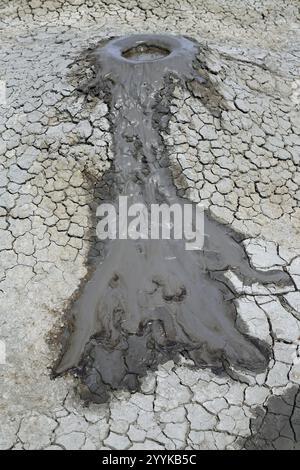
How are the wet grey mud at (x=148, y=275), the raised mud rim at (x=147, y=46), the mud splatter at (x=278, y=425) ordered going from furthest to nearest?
the raised mud rim at (x=147, y=46) < the wet grey mud at (x=148, y=275) < the mud splatter at (x=278, y=425)

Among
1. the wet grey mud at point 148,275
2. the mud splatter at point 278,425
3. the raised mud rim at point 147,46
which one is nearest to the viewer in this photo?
the mud splatter at point 278,425

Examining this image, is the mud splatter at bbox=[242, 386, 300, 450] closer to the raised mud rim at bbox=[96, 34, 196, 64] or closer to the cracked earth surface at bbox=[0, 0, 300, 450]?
the cracked earth surface at bbox=[0, 0, 300, 450]

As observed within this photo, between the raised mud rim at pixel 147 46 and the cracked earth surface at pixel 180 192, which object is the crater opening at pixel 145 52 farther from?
the cracked earth surface at pixel 180 192

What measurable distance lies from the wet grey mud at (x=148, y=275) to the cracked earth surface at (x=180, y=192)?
0.24 ft

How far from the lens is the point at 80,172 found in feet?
11.5

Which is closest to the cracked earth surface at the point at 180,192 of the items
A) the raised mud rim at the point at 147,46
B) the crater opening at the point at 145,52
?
the raised mud rim at the point at 147,46

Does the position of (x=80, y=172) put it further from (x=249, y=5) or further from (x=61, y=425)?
(x=249, y=5)

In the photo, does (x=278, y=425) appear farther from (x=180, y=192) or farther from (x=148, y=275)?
(x=180, y=192)

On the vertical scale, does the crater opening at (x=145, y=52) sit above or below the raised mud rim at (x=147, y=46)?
below

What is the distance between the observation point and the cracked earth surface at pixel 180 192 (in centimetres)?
249

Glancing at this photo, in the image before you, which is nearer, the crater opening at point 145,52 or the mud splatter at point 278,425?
the mud splatter at point 278,425

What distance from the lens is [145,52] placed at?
3.96 m

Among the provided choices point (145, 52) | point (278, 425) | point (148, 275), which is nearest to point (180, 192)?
point (148, 275)
